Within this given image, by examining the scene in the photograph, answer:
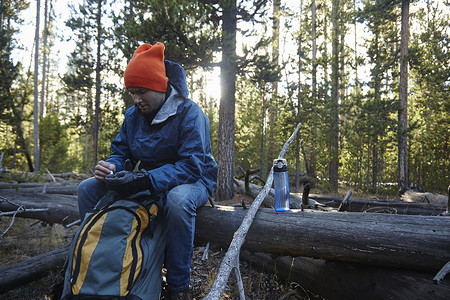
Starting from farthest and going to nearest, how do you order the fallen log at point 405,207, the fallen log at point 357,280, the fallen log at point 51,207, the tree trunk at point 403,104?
1. the tree trunk at point 403,104
2. the fallen log at point 405,207
3. the fallen log at point 51,207
4. the fallen log at point 357,280

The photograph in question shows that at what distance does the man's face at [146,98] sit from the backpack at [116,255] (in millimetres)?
966

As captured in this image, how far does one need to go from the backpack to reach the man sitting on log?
16 cm

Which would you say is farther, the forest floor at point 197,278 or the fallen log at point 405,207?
the fallen log at point 405,207

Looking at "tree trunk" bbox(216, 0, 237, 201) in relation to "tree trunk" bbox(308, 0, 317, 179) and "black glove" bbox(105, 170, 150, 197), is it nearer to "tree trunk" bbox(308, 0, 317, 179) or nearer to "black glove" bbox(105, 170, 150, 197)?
"tree trunk" bbox(308, 0, 317, 179)

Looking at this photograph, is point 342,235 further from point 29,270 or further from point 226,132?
point 226,132

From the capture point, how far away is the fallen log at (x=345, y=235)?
6.50 ft

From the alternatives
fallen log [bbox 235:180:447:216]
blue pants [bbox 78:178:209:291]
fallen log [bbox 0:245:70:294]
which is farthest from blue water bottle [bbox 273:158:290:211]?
fallen log [bbox 0:245:70:294]

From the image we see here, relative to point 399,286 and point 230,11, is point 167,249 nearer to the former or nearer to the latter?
point 399,286

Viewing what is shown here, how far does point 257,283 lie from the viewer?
280 cm

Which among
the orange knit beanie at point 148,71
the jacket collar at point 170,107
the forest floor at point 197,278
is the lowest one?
the forest floor at point 197,278

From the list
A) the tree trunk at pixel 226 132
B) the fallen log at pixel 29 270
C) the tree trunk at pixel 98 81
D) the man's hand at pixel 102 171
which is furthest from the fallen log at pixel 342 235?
the tree trunk at pixel 98 81

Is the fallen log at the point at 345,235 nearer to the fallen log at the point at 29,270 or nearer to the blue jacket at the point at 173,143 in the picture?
the blue jacket at the point at 173,143

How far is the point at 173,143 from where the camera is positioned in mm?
2504

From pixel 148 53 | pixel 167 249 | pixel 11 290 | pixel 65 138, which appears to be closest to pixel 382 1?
pixel 148 53
